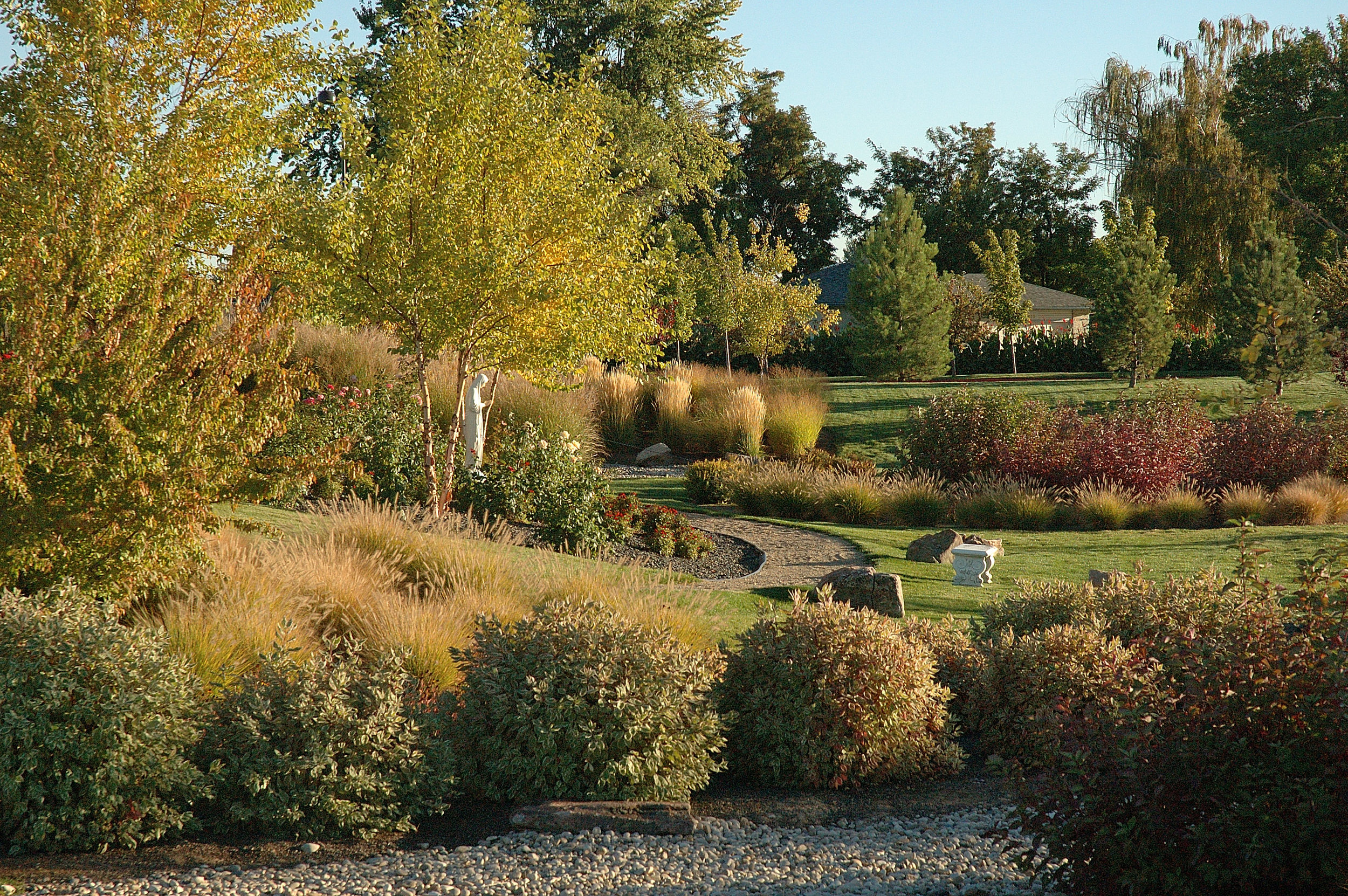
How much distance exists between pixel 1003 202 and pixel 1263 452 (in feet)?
116

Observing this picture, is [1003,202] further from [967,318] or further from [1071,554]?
[1071,554]

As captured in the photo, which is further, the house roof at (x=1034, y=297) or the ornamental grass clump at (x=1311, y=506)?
the house roof at (x=1034, y=297)

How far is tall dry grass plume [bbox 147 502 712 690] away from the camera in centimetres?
480

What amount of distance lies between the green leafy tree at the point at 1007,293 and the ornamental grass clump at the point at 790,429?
48.7 ft

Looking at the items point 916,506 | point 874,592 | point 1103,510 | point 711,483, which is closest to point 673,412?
point 711,483

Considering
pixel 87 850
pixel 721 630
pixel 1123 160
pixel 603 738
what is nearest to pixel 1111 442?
pixel 721 630

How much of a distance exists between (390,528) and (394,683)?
297cm

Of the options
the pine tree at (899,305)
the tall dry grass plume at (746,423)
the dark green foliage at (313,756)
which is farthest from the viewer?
the pine tree at (899,305)

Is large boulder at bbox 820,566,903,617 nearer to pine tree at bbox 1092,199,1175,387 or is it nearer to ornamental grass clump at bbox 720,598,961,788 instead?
ornamental grass clump at bbox 720,598,961,788

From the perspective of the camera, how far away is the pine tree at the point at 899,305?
2855 cm

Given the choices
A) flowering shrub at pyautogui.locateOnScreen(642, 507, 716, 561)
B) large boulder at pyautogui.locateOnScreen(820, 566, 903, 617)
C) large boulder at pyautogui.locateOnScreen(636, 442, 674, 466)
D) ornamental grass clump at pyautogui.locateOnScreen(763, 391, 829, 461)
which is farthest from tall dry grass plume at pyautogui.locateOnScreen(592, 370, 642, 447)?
large boulder at pyautogui.locateOnScreen(820, 566, 903, 617)

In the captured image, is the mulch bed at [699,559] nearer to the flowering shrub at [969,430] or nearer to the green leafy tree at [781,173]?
the flowering shrub at [969,430]

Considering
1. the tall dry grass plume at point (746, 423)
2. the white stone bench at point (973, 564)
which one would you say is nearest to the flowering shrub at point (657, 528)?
the white stone bench at point (973, 564)

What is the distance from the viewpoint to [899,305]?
93.5ft
